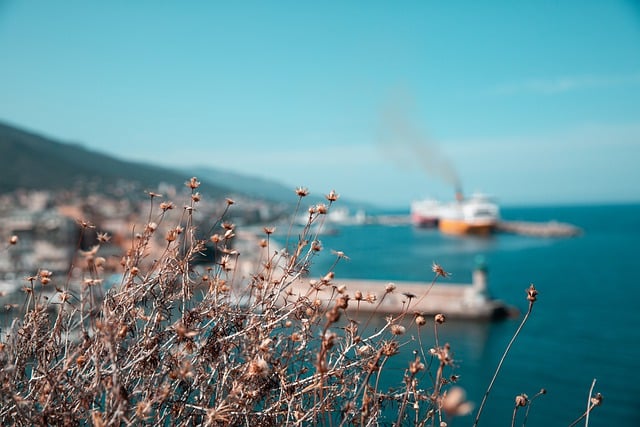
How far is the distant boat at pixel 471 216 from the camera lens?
222 ft

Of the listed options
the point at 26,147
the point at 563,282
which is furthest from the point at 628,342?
the point at 26,147

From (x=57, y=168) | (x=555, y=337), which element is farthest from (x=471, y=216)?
(x=57, y=168)

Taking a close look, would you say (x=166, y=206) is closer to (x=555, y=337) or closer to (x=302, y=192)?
(x=302, y=192)

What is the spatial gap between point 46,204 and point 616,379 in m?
56.5

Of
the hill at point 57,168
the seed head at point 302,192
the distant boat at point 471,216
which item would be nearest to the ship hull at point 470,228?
the distant boat at point 471,216

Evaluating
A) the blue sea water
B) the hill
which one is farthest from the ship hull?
the hill

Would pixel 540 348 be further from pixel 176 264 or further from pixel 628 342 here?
pixel 176 264

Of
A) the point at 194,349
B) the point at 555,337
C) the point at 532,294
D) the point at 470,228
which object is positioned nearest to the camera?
the point at 532,294

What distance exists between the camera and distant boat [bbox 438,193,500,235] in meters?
67.8

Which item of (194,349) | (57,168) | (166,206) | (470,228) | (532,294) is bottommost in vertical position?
(470,228)

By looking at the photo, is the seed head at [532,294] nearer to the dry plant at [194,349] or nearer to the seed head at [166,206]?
the dry plant at [194,349]

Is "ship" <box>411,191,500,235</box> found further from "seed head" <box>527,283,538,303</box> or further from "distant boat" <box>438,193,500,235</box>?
"seed head" <box>527,283,538,303</box>

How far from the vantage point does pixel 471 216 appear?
228 ft

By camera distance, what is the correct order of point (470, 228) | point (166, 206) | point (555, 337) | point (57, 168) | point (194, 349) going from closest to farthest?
1. point (194, 349)
2. point (166, 206)
3. point (555, 337)
4. point (470, 228)
5. point (57, 168)
